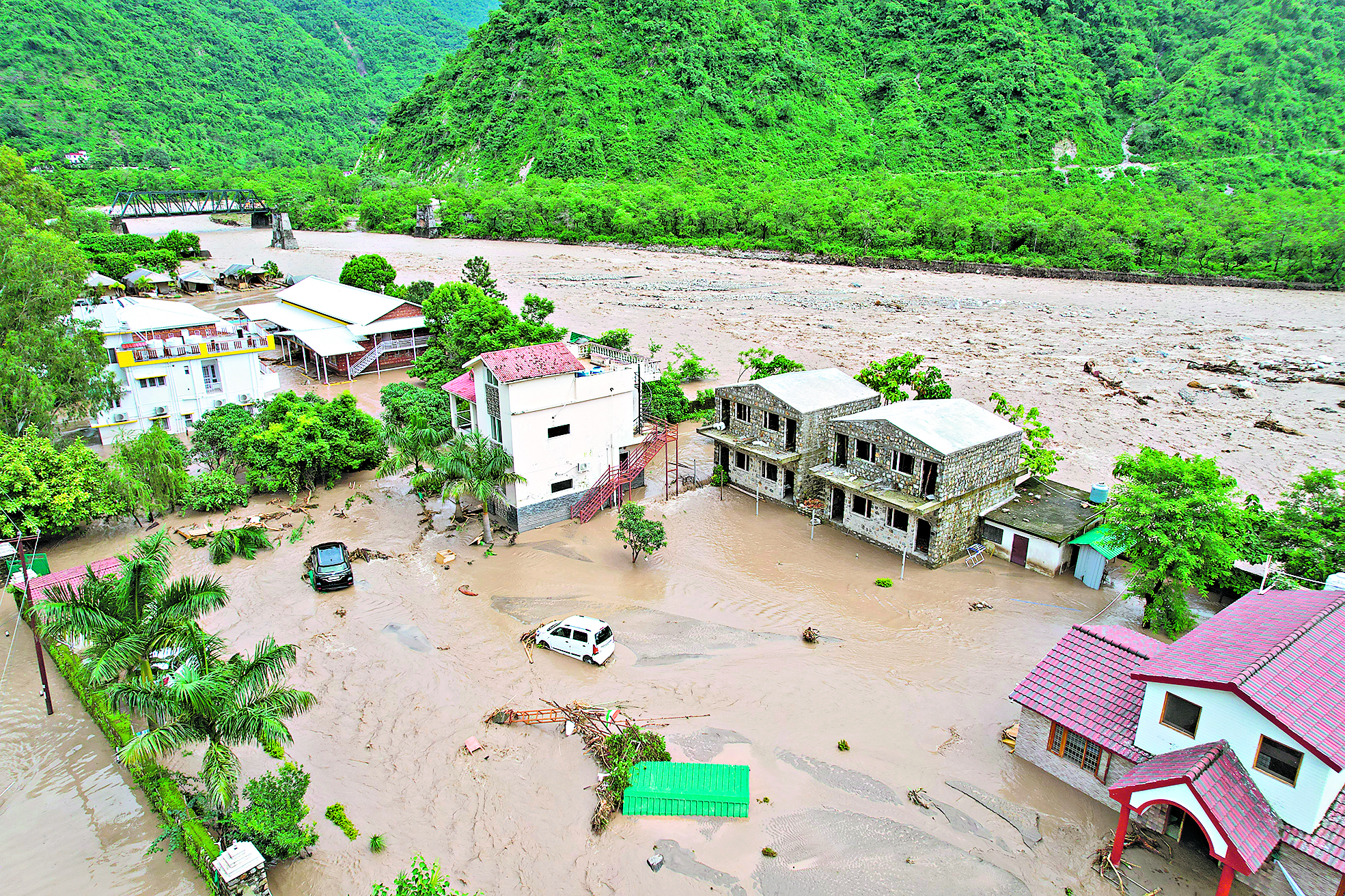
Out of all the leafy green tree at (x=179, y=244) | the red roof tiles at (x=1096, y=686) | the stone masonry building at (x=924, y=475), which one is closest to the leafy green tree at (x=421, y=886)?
the red roof tiles at (x=1096, y=686)

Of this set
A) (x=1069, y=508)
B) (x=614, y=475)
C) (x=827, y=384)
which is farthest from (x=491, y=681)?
(x=1069, y=508)

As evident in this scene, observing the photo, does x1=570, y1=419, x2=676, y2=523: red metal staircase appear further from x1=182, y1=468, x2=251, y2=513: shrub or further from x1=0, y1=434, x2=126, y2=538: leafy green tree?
x1=0, y1=434, x2=126, y2=538: leafy green tree

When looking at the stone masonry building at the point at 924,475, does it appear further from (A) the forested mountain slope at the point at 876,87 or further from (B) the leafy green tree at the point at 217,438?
(A) the forested mountain slope at the point at 876,87

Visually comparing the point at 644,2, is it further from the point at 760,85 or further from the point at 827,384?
the point at 827,384

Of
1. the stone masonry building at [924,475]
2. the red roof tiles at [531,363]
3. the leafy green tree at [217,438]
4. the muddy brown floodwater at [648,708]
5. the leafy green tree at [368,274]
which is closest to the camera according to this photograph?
the muddy brown floodwater at [648,708]

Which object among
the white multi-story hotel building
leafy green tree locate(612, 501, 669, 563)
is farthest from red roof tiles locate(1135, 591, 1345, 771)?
the white multi-story hotel building

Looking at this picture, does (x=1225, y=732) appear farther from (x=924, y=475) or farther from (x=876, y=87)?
(x=876, y=87)
